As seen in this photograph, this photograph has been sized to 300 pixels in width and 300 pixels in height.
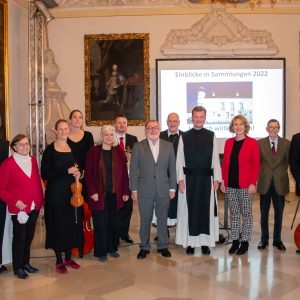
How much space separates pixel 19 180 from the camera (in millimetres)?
3781

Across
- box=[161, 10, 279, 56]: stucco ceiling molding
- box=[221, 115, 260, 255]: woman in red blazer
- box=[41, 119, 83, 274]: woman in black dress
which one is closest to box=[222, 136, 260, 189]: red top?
box=[221, 115, 260, 255]: woman in red blazer

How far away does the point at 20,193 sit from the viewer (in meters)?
3.78

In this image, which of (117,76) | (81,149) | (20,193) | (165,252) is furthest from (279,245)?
(117,76)

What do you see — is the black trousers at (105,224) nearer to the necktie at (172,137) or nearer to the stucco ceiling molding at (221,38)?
the necktie at (172,137)

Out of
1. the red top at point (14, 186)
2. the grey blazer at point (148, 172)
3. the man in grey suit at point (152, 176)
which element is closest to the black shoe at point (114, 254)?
the man in grey suit at point (152, 176)

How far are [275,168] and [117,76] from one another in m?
5.23

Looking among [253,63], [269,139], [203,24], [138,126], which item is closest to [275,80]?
[253,63]

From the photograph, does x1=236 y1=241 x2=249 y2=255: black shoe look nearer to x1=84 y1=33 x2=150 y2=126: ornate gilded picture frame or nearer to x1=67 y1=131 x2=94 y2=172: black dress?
x1=67 y1=131 x2=94 y2=172: black dress

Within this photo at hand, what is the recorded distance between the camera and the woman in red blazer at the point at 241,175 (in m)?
4.45

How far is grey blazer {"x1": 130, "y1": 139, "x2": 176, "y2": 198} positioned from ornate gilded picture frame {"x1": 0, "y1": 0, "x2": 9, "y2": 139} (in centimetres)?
345

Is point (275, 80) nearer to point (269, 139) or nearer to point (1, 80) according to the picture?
point (269, 139)

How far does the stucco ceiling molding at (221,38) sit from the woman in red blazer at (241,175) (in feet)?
15.5

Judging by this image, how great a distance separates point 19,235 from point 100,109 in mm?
5505

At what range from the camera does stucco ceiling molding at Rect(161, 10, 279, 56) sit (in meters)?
8.81
